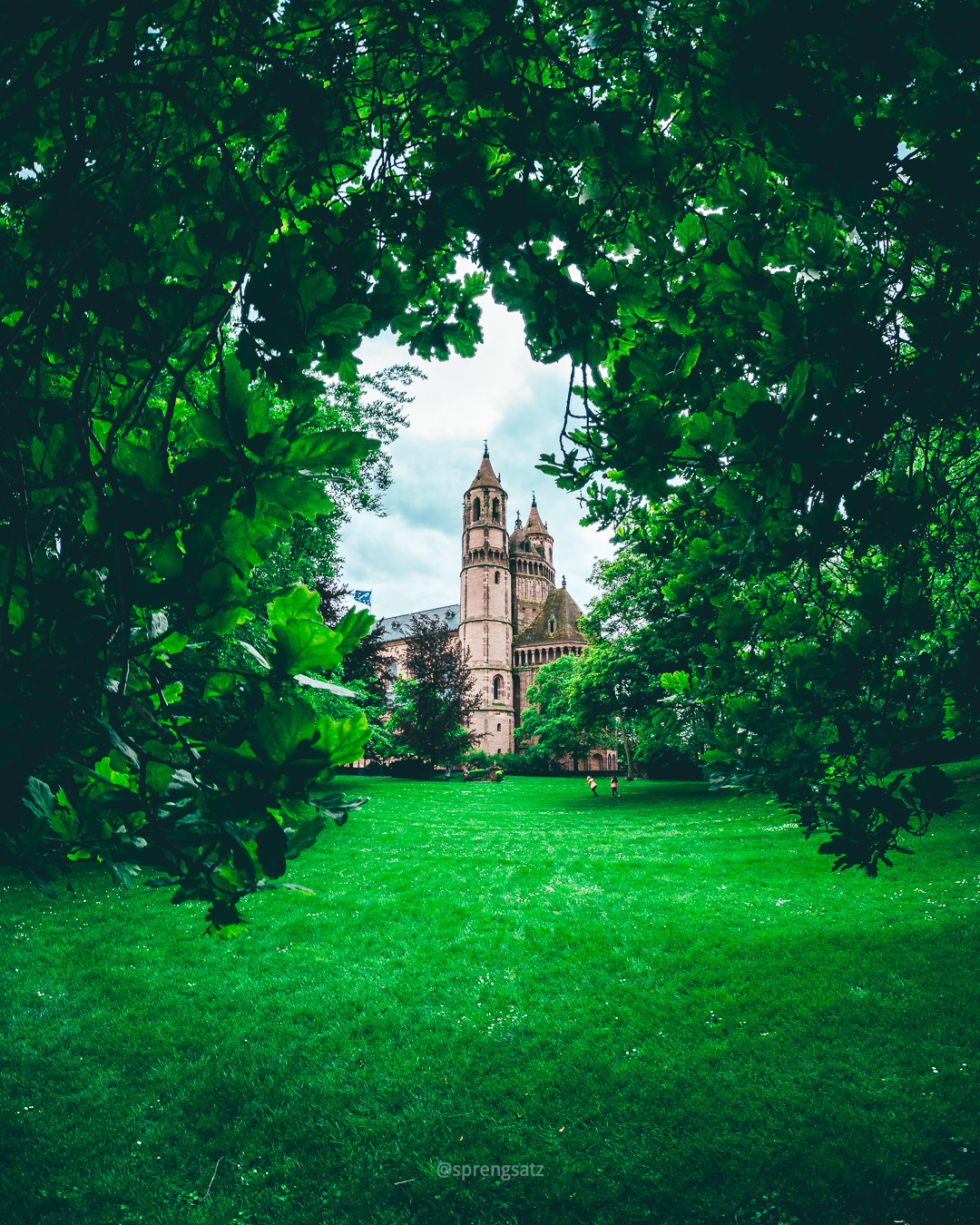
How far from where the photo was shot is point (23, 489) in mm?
1281

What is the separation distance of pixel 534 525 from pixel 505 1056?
70.3 meters

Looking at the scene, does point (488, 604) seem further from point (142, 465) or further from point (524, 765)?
point (142, 465)

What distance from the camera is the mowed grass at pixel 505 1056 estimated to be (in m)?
3.52

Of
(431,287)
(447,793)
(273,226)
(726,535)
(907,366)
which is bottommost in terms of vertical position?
(447,793)

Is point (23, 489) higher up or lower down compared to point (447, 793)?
higher up

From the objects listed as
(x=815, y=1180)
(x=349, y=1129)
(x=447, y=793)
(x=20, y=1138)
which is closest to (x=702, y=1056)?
(x=815, y=1180)

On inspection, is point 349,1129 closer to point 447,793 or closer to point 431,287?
point 431,287

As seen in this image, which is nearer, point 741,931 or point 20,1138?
point 20,1138

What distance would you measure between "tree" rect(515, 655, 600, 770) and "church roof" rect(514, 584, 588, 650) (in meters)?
9.78

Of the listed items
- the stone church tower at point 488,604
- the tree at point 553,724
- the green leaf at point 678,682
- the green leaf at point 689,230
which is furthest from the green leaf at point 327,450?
the stone church tower at point 488,604

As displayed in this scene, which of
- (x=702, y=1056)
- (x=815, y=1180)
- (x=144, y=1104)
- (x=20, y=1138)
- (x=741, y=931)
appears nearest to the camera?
(x=815, y=1180)

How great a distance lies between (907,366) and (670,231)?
126 centimetres

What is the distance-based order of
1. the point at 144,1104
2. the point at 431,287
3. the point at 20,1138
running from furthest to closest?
the point at 144,1104, the point at 20,1138, the point at 431,287

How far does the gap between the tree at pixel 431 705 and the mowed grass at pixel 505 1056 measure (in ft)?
80.0
